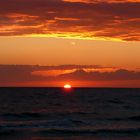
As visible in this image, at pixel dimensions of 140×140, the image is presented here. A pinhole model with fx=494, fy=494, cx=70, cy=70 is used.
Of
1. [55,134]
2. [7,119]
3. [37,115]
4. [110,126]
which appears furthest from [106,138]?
[37,115]

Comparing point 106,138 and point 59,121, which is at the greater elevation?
point 59,121

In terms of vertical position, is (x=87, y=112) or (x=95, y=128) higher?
Result: (x=87, y=112)

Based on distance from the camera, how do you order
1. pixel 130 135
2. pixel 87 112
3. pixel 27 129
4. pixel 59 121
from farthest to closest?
pixel 87 112 → pixel 59 121 → pixel 27 129 → pixel 130 135

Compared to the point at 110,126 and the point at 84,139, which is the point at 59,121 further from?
the point at 84,139

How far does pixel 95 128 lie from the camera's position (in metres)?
36.3

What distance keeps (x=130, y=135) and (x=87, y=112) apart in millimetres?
19376

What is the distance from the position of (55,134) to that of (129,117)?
47.4 ft

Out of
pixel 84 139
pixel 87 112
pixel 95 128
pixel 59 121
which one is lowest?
pixel 84 139

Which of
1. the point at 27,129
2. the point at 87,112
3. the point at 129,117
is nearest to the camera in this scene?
the point at 27,129

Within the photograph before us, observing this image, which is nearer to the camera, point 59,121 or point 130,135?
point 130,135

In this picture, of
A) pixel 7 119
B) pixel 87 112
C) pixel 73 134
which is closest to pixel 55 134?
pixel 73 134

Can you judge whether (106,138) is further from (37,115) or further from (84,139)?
(37,115)

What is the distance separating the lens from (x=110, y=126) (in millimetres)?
37656

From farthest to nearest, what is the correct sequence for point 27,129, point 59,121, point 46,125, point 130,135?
point 59,121 → point 46,125 → point 27,129 → point 130,135
